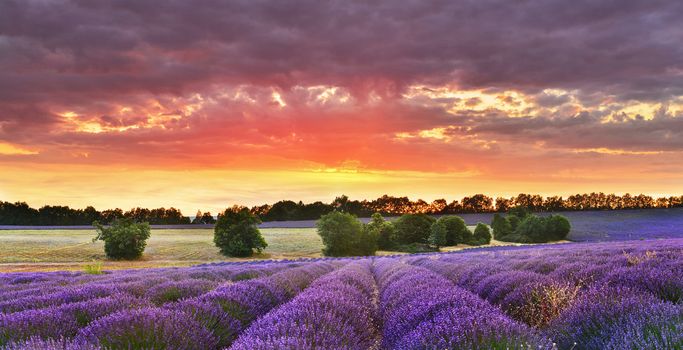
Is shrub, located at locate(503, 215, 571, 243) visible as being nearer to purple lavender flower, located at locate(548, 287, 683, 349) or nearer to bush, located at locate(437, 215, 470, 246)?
bush, located at locate(437, 215, 470, 246)

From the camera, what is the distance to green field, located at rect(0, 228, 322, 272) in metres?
40.2

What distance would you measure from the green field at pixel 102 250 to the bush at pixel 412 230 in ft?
32.6

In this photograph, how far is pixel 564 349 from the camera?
3.95 meters

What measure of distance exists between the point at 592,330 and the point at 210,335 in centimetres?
342

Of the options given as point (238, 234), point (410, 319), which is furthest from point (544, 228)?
point (410, 319)

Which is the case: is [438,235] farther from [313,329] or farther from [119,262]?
[313,329]

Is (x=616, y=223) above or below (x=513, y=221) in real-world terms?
below

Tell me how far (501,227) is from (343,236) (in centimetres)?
3059

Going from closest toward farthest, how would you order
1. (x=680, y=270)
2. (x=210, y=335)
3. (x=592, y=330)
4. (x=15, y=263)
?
1. (x=592, y=330)
2. (x=210, y=335)
3. (x=680, y=270)
4. (x=15, y=263)

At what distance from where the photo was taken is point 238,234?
47.6m

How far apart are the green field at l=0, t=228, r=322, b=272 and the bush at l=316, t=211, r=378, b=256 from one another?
206 centimetres

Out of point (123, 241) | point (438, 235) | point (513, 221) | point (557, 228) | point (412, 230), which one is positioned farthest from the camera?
point (513, 221)

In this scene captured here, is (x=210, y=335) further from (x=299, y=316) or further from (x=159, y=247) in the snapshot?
(x=159, y=247)

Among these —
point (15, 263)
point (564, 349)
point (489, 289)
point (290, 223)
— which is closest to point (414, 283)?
point (489, 289)
